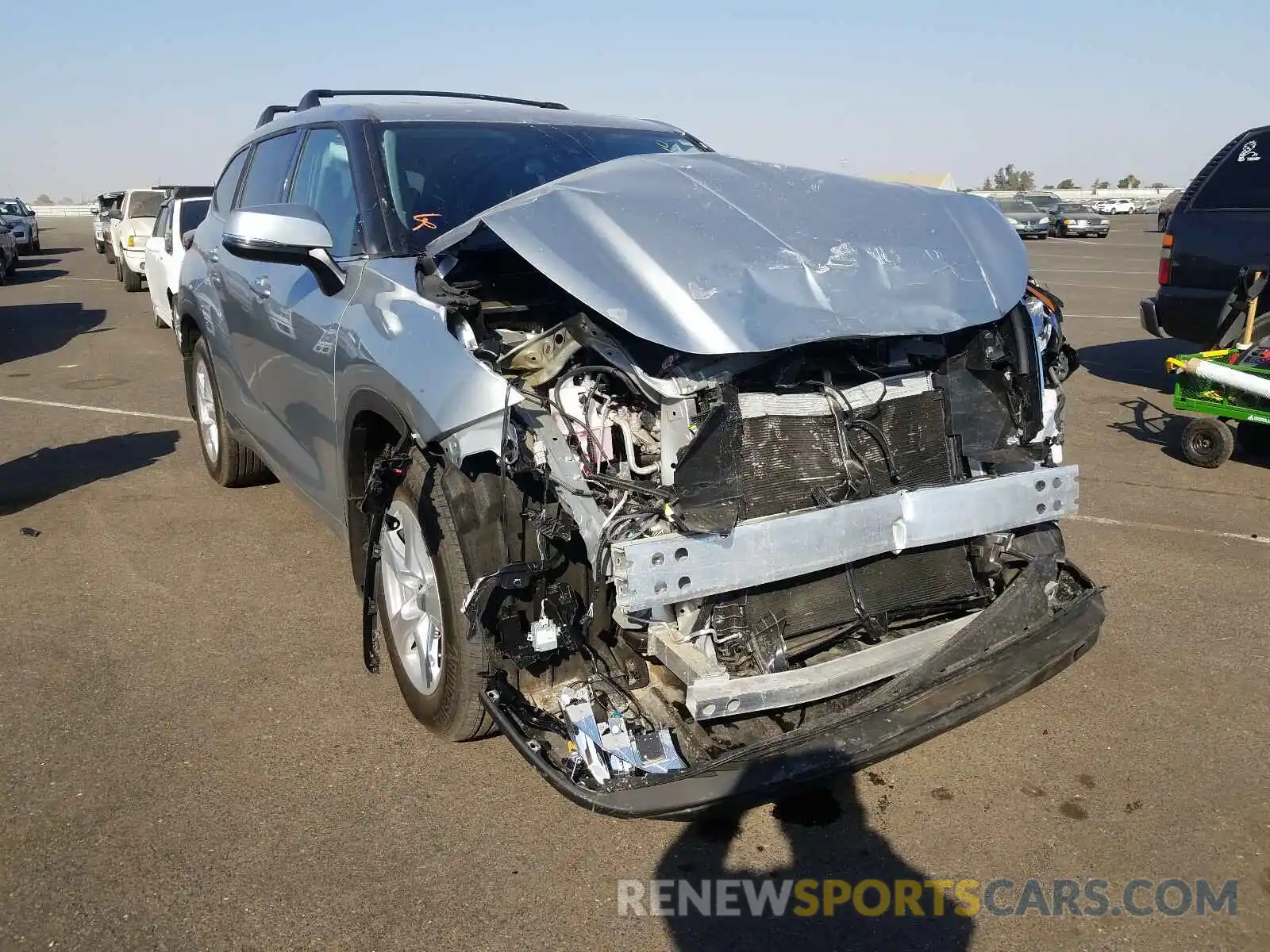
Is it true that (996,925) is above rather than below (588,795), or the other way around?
below

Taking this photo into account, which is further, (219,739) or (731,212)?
(219,739)

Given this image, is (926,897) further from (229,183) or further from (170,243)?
(170,243)

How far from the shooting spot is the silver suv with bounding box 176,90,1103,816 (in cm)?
269

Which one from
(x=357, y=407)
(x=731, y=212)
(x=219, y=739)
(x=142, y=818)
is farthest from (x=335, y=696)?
(x=731, y=212)

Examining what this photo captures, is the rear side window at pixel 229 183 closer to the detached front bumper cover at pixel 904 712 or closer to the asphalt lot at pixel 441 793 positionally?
the asphalt lot at pixel 441 793

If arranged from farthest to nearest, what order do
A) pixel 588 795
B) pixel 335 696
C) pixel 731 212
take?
pixel 335 696 < pixel 731 212 < pixel 588 795

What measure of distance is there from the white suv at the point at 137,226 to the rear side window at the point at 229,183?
13.1 metres

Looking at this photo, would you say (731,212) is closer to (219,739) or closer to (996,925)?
(996,925)

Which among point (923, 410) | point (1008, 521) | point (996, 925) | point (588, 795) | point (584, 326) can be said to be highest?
point (584, 326)

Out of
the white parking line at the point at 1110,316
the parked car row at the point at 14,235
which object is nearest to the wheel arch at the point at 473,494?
the white parking line at the point at 1110,316

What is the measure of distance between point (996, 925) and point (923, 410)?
155cm

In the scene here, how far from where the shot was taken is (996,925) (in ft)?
8.52

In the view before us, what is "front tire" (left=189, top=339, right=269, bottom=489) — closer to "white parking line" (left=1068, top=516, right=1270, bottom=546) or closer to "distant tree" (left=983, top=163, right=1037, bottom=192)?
"white parking line" (left=1068, top=516, right=1270, bottom=546)

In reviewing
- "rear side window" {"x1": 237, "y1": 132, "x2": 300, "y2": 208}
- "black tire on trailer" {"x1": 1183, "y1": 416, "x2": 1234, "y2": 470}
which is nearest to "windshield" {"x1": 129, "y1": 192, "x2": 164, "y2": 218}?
"rear side window" {"x1": 237, "y1": 132, "x2": 300, "y2": 208}
